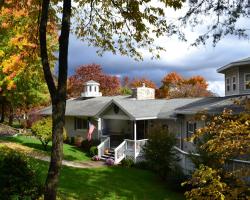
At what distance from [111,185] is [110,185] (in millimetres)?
71

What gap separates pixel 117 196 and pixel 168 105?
18606 millimetres

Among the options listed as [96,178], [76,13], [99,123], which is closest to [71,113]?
[99,123]

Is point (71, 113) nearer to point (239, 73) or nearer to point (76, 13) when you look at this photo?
point (239, 73)

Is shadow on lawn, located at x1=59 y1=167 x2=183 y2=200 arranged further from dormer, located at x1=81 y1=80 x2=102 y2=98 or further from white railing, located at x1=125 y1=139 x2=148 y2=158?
dormer, located at x1=81 y1=80 x2=102 y2=98

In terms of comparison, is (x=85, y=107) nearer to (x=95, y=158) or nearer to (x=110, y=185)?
(x=95, y=158)

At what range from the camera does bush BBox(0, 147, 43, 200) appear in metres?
10.8

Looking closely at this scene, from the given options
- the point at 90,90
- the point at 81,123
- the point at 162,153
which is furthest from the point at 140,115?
the point at 90,90

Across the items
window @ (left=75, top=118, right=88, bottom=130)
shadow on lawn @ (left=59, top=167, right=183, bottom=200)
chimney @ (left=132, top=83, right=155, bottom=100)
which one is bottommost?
shadow on lawn @ (left=59, top=167, right=183, bottom=200)

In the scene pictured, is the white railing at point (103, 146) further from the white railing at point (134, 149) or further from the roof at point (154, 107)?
the roof at point (154, 107)

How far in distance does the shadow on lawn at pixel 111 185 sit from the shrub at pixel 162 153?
0.95 metres

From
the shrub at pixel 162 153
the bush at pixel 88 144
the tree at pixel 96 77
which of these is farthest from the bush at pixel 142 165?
the tree at pixel 96 77

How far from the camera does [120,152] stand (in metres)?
32.2

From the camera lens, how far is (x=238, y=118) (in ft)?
26.5

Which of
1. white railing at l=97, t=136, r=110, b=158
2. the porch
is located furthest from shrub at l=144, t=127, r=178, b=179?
white railing at l=97, t=136, r=110, b=158
